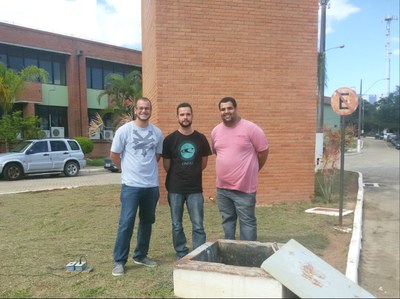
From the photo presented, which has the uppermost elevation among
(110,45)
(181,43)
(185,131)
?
(110,45)

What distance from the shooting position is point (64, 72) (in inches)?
1118

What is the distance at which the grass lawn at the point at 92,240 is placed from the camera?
4055mm

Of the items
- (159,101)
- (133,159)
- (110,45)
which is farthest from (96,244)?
(110,45)

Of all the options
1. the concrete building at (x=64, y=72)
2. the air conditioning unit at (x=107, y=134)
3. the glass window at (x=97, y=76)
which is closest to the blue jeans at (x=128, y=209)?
the concrete building at (x=64, y=72)

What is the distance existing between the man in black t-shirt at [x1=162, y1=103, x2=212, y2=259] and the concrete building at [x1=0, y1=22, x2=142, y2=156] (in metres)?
23.2

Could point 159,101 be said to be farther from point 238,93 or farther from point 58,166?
point 58,166

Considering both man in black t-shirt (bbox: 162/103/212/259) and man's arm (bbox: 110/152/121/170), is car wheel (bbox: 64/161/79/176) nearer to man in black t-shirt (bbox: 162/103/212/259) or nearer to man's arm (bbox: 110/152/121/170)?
man's arm (bbox: 110/152/121/170)

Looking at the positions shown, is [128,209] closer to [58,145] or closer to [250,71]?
[250,71]

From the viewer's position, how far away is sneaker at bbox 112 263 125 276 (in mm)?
4301

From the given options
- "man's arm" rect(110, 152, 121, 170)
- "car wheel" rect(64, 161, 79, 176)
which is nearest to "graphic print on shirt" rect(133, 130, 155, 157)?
"man's arm" rect(110, 152, 121, 170)

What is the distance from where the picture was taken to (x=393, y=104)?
189ft

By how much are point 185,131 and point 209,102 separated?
376cm

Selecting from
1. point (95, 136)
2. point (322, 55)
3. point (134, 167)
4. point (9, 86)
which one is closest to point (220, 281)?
point (134, 167)

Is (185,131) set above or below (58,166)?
above
